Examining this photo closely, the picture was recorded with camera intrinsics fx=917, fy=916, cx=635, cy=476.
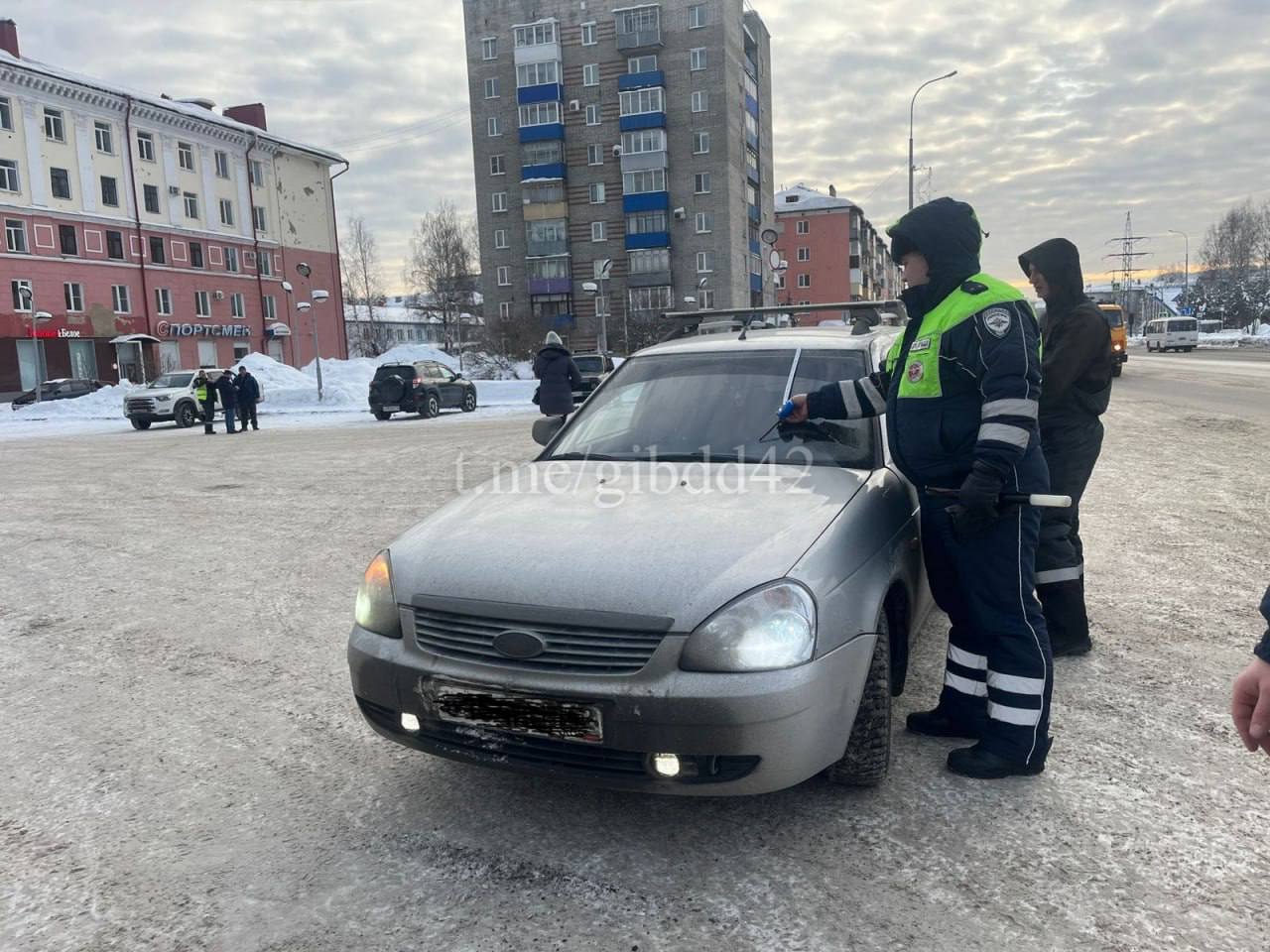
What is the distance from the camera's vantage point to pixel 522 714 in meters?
2.58

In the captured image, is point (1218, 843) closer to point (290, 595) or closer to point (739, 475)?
point (739, 475)

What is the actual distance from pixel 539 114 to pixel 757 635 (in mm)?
65527

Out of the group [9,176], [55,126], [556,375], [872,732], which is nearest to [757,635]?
[872,732]

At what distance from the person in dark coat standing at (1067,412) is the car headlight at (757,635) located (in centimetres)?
213

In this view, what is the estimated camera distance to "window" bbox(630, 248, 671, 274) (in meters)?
61.9

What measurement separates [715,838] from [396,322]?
109 m

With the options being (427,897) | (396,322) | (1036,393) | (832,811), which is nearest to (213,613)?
(427,897)

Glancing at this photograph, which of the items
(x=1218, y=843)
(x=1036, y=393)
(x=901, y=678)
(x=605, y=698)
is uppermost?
(x=1036, y=393)

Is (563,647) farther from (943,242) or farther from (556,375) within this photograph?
(556,375)

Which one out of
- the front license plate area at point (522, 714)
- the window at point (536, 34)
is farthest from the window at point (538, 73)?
the front license plate area at point (522, 714)

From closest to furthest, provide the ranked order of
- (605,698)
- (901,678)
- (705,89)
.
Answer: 1. (605,698)
2. (901,678)
3. (705,89)

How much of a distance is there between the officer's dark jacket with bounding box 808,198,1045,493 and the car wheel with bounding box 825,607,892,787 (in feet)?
2.09

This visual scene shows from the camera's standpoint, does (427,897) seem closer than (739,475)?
Yes

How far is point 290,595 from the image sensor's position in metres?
5.89
